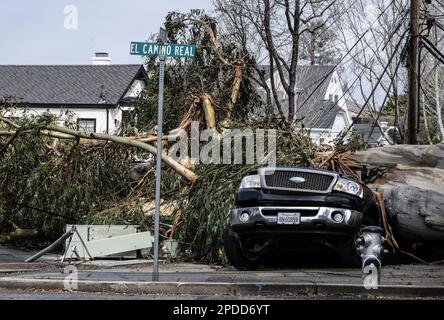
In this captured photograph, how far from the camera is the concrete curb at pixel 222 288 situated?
27.6 feet

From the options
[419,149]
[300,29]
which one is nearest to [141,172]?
[419,149]

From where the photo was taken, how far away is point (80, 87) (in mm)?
39250

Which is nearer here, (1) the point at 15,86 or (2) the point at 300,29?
(2) the point at 300,29

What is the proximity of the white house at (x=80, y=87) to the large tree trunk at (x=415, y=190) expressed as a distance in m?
23.4

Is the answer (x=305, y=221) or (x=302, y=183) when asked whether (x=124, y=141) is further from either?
(x=305, y=221)

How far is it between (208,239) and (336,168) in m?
2.43

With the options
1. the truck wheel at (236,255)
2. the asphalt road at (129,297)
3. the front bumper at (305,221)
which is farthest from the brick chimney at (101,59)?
the asphalt road at (129,297)

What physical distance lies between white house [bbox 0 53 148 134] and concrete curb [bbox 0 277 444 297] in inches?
1016

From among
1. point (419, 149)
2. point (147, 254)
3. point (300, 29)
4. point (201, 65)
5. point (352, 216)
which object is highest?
point (300, 29)

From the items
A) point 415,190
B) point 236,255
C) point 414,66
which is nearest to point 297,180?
point 236,255

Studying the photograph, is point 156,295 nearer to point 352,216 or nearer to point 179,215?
point 352,216

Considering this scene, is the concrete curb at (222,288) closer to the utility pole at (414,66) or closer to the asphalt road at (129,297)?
the asphalt road at (129,297)

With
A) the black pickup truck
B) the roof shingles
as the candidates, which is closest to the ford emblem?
the black pickup truck

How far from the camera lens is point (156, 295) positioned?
866cm
